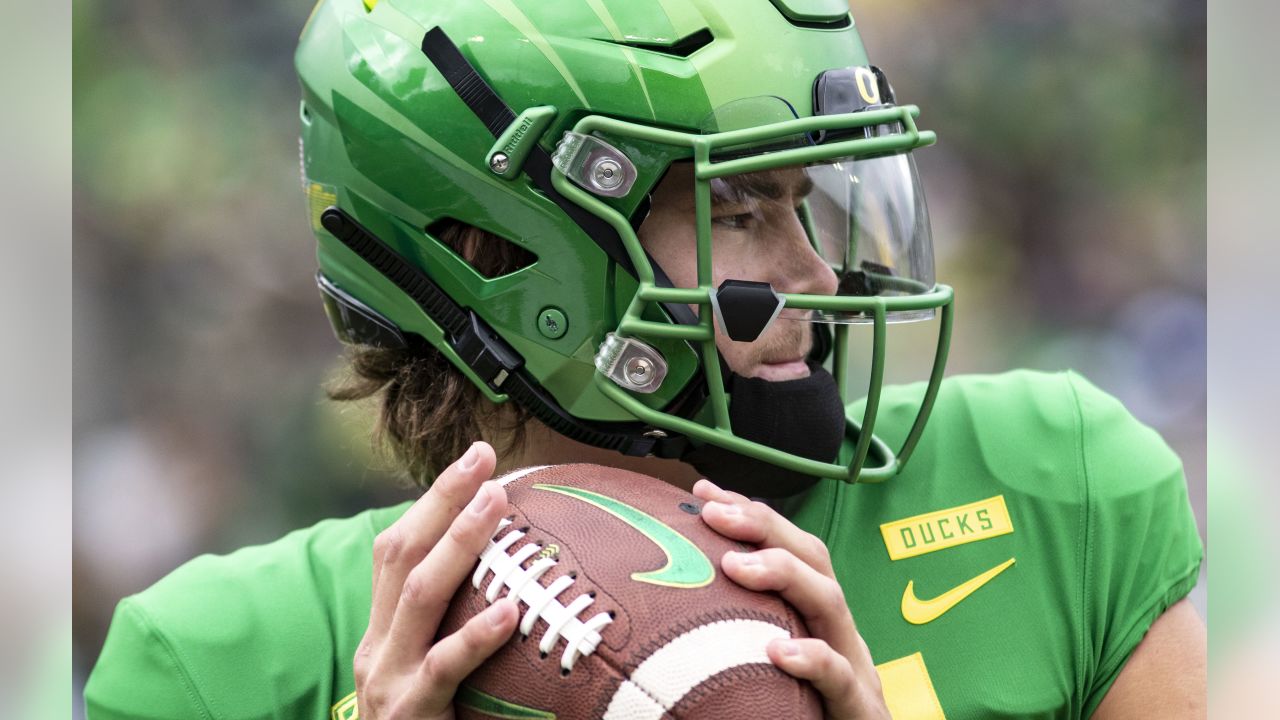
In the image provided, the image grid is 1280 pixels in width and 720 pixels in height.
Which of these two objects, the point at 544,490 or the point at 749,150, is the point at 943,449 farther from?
the point at 544,490

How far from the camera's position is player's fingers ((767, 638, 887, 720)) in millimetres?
1289

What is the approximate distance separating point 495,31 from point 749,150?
15.5 inches

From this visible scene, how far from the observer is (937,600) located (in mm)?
1847

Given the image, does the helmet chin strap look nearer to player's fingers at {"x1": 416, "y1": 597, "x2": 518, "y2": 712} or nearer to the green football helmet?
the green football helmet

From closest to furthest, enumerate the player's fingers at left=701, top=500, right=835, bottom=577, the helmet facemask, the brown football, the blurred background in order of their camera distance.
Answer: the brown football
the player's fingers at left=701, top=500, right=835, bottom=577
the helmet facemask
the blurred background

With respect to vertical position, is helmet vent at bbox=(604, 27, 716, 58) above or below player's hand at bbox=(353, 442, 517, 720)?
above

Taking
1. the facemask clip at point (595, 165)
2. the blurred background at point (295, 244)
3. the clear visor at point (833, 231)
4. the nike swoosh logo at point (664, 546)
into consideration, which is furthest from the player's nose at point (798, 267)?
the blurred background at point (295, 244)

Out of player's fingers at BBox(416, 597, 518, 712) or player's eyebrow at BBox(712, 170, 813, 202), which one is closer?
player's fingers at BBox(416, 597, 518, 712)

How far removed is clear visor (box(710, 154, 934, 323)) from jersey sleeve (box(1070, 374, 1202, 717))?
1.22 ft

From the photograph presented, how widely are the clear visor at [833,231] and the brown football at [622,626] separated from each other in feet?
1.61

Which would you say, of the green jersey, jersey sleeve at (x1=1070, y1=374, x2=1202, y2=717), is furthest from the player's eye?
jersey sleeve at (x1=1070, y1=374, x2=1202, y2=717)

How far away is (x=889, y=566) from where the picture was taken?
6.12ft

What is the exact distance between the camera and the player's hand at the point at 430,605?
1.32m
